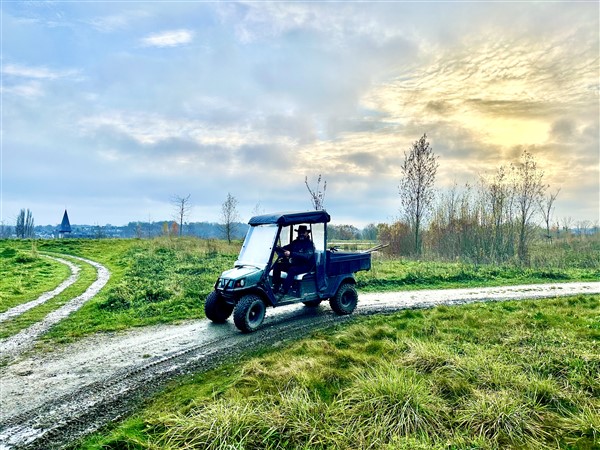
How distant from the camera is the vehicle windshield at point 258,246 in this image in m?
8.48

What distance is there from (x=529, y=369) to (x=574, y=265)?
22.2 m

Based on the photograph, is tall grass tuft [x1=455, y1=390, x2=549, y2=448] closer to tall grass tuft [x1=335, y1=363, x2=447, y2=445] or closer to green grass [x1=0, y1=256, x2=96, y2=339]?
tall grass tuft [x1=335, y1=363, x2=447, y2=445]

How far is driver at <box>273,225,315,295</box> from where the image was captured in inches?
342

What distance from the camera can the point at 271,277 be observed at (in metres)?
8.61

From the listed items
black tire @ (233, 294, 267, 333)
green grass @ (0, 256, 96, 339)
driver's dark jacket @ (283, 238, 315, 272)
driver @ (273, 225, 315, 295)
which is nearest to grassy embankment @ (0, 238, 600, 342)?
green grass @ (0, 256, 96, 339)

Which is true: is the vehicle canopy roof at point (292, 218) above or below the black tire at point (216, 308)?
above

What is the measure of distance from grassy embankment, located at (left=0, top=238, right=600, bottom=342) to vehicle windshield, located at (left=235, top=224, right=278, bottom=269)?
2.21 m

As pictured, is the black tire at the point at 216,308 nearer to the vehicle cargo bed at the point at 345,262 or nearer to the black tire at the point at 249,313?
the black tire at the point at 249,313

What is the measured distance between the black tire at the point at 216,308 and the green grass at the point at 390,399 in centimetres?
259

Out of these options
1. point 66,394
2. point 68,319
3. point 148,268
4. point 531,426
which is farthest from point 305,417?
point 148,268

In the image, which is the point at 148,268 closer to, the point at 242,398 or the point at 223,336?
the point at 223,336

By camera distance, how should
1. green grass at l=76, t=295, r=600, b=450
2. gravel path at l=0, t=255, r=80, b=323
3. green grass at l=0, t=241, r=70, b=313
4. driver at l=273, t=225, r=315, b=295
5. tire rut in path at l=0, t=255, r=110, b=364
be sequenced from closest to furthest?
green grass at l=76, t=295, r=600, b=450, tire rut in path at l=0, t=255, r=110, b=364, driver at l=273, t=225, r=315, b=295, gravel path at l=0, t=255, r=80, b=323, green grass at l=0, t=241, r=70, b=313

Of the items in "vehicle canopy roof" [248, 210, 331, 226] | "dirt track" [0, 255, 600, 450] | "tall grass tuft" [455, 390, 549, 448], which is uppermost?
"vehicle canopy roof" [248, 210, 331, 226]

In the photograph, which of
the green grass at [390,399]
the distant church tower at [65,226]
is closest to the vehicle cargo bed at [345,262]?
the green grass at [390,399]
